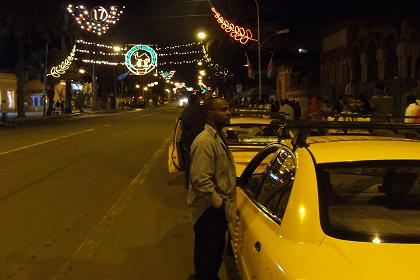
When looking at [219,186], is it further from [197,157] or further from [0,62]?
[0,62]

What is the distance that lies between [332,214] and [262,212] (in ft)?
1.74

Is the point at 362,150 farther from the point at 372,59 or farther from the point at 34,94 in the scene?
the point at 34,94

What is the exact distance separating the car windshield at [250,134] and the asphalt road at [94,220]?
134cm

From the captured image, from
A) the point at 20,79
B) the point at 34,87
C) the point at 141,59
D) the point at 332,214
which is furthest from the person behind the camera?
the point at 34,87

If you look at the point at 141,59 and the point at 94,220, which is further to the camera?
the point at 141,59

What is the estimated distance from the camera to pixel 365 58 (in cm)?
3036

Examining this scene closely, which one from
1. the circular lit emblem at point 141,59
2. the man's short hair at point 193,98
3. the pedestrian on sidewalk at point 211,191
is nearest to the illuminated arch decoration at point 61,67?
the circular lit emblem at point 141,59

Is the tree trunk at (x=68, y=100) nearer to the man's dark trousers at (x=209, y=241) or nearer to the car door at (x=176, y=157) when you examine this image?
the car door at (x=176, y=157)

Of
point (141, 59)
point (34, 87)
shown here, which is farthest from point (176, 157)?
point (34, 87)

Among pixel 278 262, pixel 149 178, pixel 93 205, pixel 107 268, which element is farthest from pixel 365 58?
pixel 278 262

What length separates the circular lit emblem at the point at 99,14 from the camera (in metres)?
54.0

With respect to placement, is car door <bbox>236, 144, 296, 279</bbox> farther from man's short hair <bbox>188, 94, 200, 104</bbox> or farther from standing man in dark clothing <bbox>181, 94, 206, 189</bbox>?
man's short hair <bbox>188, 94, 200, 104</bbox>

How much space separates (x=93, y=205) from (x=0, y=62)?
57.7 m

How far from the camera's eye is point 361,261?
2.84 metres
